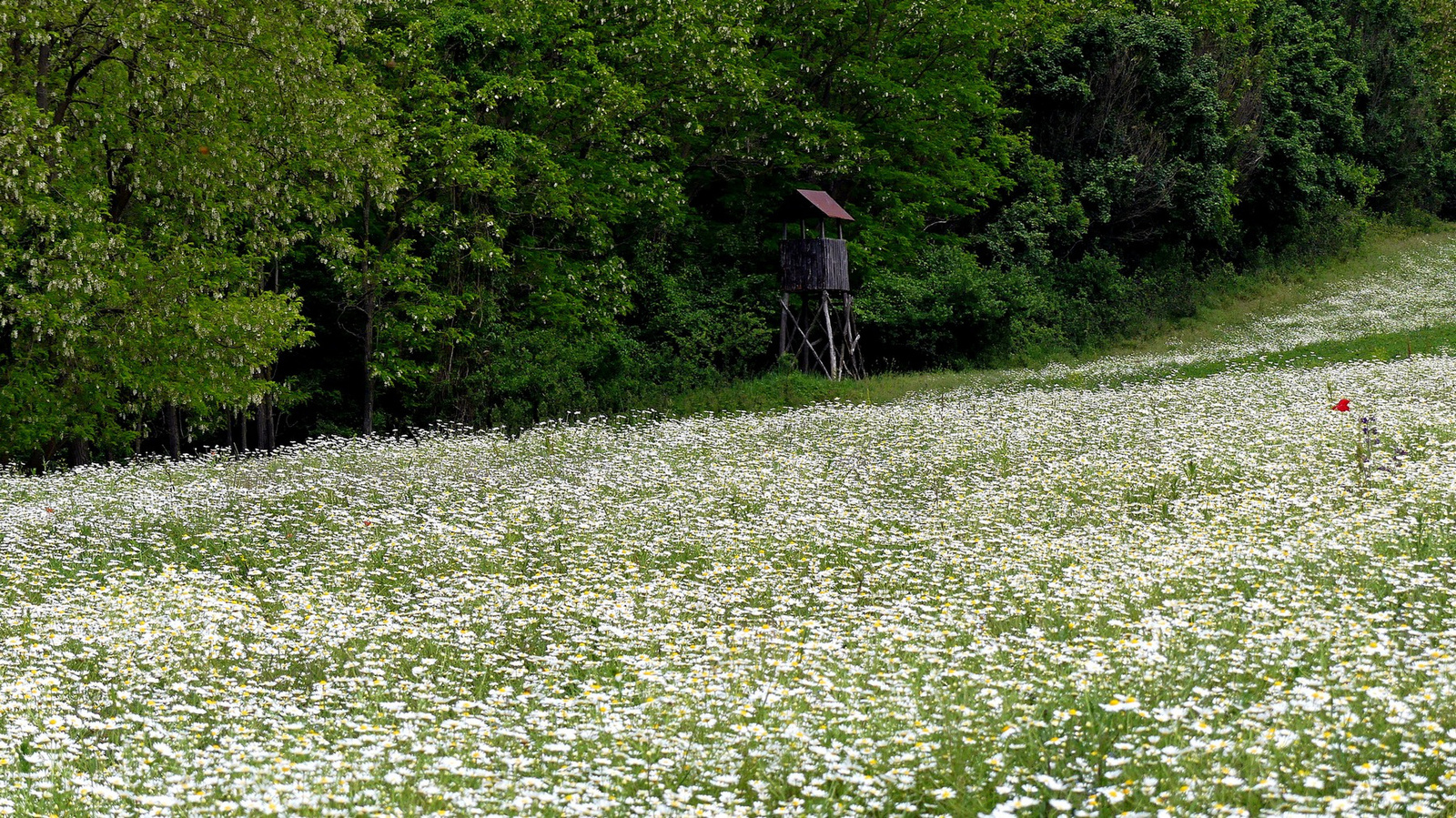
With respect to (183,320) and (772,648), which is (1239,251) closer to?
(183,320)

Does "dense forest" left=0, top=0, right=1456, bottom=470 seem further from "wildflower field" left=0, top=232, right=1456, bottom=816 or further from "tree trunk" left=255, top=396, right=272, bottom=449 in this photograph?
"wildflower field" left=0, top=232, right=1456, bottom=816

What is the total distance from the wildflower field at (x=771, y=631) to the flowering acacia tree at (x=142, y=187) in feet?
15.5

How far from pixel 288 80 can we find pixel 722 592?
16840 millimetres

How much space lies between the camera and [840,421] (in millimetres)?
19234

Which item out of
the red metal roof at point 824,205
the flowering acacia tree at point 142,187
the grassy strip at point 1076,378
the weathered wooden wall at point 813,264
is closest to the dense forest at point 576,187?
the flowering acacia tree at point 142,187

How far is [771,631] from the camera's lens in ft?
25.6

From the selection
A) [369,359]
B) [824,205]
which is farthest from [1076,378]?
[369,359]

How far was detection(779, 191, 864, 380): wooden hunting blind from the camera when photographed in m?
32.0

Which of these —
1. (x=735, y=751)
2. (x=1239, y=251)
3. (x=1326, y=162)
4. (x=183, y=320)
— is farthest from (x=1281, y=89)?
(x=735, y=751)

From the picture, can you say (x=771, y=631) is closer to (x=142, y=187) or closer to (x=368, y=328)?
(x=142, y=187)

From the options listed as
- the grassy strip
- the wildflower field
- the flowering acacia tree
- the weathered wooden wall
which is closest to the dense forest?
the flowering acacia tree

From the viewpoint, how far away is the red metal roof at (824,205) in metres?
31.4

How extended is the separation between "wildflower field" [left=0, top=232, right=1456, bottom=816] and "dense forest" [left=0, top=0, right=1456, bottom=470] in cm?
609

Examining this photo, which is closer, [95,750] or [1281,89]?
[95,750]
